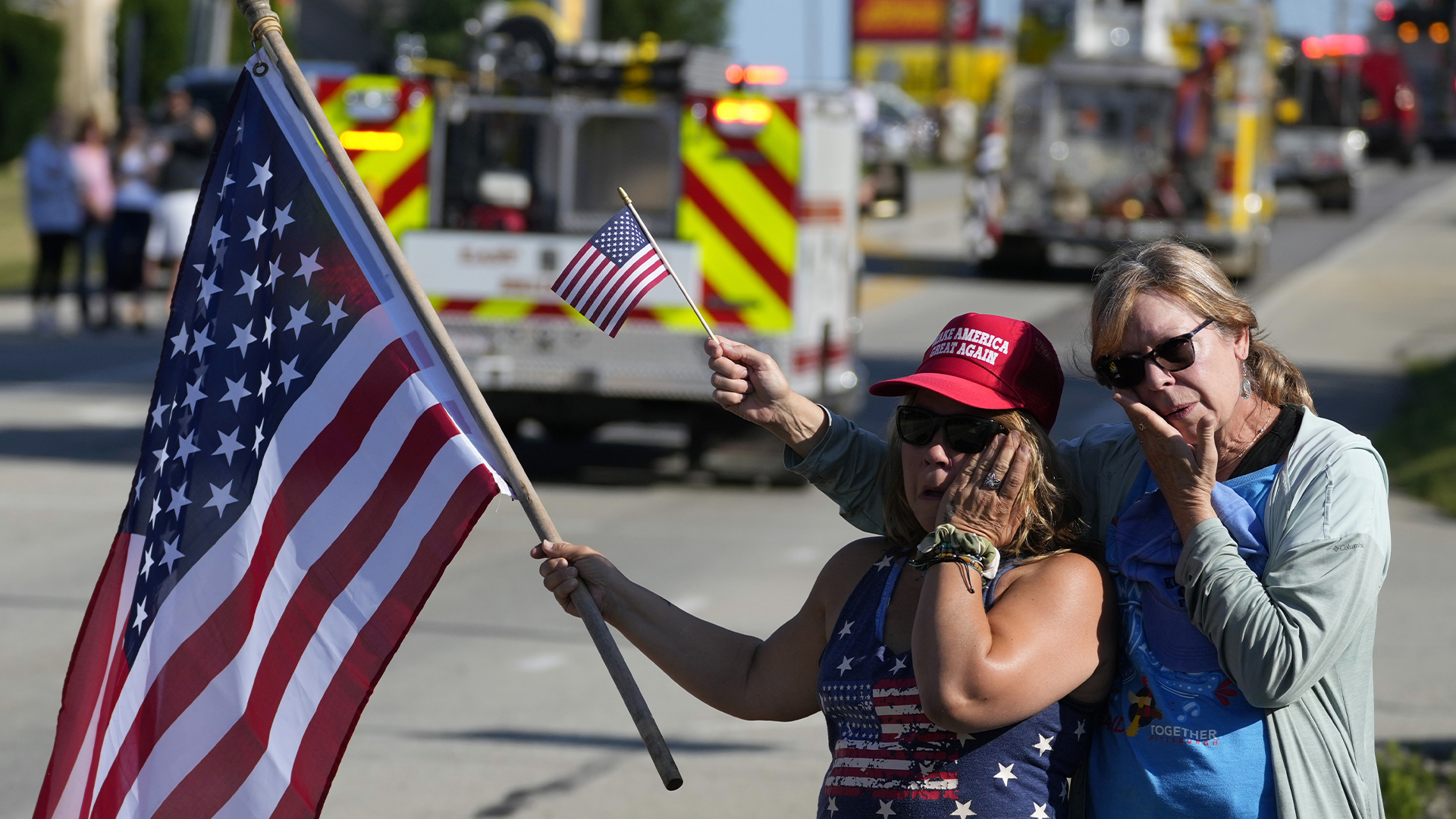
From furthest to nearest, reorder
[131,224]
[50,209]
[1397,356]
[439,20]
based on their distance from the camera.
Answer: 1. [439,20]
2. [131,224]
3. [1397,356]
4. [50,209]

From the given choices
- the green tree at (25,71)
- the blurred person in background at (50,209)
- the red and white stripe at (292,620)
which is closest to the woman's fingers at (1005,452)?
the red and white stripe at (292,620)

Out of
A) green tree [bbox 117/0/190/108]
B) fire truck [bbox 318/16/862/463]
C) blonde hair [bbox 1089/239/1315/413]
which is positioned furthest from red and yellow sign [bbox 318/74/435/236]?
green tree [bbox 117/0/190/108]

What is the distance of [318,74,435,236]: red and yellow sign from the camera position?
32.7ft

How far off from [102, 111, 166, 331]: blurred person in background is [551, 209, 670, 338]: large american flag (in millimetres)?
14923

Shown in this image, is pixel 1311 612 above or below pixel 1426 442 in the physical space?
above

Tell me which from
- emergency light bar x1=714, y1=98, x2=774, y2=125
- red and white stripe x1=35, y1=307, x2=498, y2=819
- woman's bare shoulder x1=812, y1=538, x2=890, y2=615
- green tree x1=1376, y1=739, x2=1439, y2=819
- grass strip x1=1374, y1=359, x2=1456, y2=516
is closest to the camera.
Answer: woman's bare shoulder x1=812, y1=538, x2=890, y2=615

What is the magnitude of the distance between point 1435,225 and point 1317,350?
16.5m

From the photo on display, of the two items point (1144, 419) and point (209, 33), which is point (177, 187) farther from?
point (1144, 419)

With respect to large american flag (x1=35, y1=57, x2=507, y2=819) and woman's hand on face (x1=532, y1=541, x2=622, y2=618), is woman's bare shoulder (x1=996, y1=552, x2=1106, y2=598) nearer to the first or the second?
woman's hand on face (x1=532, y1=541, x2=622, y2=618)

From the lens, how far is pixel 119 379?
46.2ft

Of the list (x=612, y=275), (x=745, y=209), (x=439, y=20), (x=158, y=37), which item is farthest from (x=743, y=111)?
(x=439, y=20)

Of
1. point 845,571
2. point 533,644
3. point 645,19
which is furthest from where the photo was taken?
point 645,19

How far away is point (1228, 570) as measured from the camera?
2.29m

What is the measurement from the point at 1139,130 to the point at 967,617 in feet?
70.4
